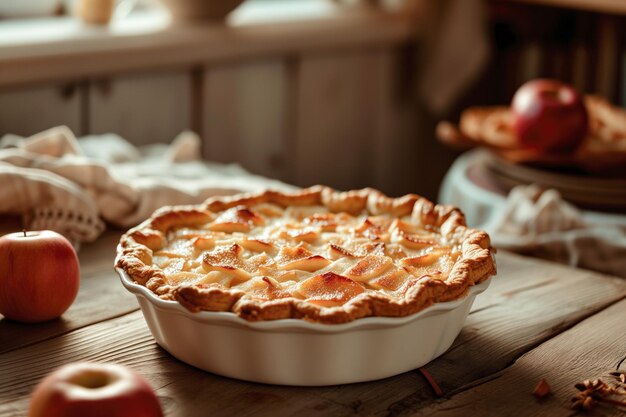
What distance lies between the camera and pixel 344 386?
3.38 feet

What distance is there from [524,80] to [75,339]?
7.46 feet

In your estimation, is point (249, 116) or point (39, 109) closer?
point (39, 109)

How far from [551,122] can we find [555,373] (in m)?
1.00

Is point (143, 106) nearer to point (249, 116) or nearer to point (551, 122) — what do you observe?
point (249, 116)

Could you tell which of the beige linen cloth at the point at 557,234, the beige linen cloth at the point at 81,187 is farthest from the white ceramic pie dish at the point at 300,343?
the beige linen cloth at the point at 557,234

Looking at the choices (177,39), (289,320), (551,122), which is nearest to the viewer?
(289,320)

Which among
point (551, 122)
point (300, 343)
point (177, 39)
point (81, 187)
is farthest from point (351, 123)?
point (300, 343)

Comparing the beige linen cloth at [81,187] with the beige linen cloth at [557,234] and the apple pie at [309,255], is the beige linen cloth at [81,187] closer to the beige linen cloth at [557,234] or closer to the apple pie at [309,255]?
the apple pie at [309,255]

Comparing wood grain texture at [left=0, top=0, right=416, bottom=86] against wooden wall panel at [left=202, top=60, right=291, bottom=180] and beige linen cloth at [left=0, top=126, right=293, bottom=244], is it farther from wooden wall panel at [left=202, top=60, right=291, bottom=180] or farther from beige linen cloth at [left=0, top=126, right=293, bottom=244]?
beige linen cloth at [left=0, top=126, right=293, bottom=244]

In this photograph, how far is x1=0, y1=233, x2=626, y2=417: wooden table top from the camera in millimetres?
984

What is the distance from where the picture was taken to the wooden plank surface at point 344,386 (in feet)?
3.22

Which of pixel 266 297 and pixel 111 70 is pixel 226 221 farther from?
pixel 111 70

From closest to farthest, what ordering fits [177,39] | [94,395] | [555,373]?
[94,395]
[555,373]
[177,39]

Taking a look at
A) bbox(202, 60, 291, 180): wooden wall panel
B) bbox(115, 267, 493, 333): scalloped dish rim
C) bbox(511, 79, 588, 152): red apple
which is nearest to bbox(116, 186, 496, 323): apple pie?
bbox(115, 267, 493, 333): scalloped dish rim
